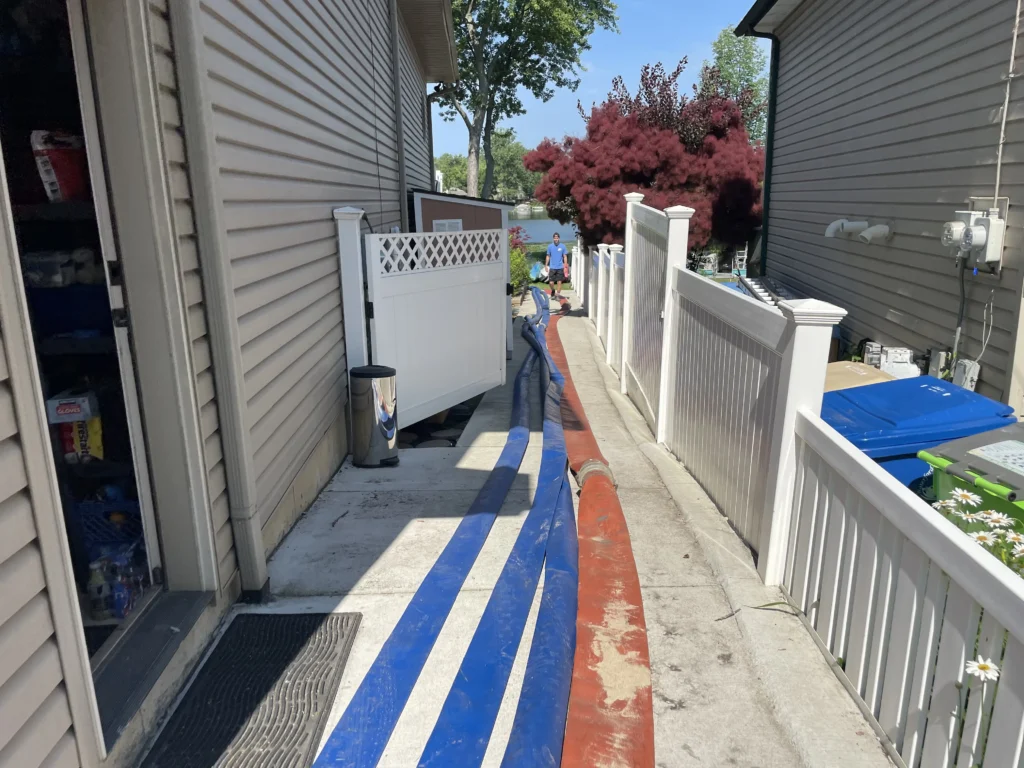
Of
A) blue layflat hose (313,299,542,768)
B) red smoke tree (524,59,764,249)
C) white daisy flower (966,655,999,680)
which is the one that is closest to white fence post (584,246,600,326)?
red smoke tree (524,59,764,249)

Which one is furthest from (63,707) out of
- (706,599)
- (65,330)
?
(706,599)

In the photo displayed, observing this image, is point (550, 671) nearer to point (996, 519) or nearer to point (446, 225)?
point (996, 519)

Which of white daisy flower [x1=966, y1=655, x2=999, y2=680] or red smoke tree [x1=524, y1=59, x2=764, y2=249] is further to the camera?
red smoke tree [x1=524, y1=59, x2=764, y2=249]

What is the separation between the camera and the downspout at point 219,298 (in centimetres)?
275

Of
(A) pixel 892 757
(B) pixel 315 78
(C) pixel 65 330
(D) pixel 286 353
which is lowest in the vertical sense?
(A) pixel 892 757

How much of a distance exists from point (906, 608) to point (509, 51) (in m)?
30.1

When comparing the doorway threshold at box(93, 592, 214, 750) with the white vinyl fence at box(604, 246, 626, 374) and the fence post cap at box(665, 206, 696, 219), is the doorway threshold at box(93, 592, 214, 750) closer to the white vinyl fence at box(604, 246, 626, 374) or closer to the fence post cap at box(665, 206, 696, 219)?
the fence post cap at box(665, 206, 696, 219)

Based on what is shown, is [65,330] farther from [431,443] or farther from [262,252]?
[431,443]

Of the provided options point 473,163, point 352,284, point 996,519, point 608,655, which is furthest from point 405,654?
point 473,163

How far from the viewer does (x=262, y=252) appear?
3561 millimetres

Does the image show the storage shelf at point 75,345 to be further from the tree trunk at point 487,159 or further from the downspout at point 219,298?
the tree trunk at point 487,159

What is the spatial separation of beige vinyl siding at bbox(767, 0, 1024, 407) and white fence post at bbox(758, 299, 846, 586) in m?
2.78

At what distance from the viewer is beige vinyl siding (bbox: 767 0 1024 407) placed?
17.3ft

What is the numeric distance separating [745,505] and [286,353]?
2578 millimetres
